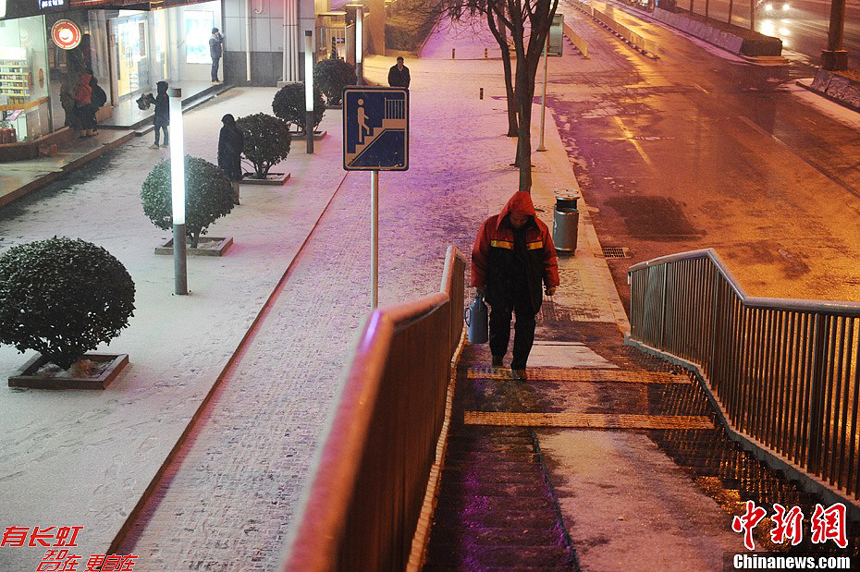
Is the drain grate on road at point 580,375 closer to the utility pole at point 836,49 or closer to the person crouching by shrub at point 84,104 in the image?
the person crouching by shrub at point 84,104

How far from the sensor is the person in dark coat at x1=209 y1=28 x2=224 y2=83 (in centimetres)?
3553

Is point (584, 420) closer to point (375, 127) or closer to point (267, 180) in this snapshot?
point (375, 127)

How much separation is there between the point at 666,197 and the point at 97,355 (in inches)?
529

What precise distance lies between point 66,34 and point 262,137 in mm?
6142

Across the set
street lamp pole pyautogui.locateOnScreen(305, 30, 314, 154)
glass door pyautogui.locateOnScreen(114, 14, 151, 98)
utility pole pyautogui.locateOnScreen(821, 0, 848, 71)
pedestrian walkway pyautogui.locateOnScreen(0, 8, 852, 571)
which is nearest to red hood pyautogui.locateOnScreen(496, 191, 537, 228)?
pedestrian walkway pyautogui.locateOnScreen(0, 8, 852, 571)

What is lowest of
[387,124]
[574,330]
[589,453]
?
[574,330]

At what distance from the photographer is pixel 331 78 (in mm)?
31656

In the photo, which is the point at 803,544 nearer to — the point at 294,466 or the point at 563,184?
the point at 294,466

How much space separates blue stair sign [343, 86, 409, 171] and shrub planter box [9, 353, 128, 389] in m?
2.80

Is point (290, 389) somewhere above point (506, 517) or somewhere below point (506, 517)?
below

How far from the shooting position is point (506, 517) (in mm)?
5480

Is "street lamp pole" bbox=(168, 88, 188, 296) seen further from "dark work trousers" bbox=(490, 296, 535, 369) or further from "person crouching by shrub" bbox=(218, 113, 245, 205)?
"person crouching by shrub" bbox=(218, 113, 245, 205)

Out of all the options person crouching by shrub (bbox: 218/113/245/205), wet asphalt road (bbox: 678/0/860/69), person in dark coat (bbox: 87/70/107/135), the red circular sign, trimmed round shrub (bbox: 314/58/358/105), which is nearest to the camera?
person crouching by shrub (bbox: 218/113/245/205)

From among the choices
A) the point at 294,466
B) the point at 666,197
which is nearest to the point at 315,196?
the point at 666,197
